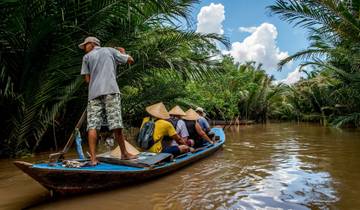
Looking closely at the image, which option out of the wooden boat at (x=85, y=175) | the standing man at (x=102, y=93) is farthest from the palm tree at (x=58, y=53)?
the wooden boat at (x=85, y=175)

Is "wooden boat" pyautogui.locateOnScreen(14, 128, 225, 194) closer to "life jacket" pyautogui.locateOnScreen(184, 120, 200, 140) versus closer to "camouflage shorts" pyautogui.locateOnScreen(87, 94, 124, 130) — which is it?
"camouflage shorts" pyautogui.locateOnScreen(87, 94, 124, 130)

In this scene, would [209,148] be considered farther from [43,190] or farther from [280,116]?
[280,116]

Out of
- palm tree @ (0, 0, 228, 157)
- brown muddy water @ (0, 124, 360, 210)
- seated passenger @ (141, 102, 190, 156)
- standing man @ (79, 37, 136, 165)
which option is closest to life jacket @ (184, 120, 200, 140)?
brown muddy water @ (0, 124, 360, 210)

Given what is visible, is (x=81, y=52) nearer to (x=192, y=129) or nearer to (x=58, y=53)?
(x=58, y=53)

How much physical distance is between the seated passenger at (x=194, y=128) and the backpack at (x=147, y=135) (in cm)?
181

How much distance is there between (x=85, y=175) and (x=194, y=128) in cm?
418

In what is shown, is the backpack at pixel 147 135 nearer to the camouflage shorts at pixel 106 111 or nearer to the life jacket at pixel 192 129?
the camouflage shorts at pixel 106 111

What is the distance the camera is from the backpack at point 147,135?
6.63 m

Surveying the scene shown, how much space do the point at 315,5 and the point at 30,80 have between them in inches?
265

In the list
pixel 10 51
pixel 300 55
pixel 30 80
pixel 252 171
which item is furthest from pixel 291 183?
pixel 300 55

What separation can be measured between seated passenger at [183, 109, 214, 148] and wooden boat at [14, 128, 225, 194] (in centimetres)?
266

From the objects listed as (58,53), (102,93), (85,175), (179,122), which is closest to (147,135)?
(179,122)

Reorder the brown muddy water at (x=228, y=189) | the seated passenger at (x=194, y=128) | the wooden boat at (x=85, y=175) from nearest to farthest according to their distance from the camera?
the wooden boat at (x=85, y=175) → the brown muddy water at (x=228, y=189) → the seated passenger at (x=194, y=128)

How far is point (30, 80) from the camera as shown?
23.6 feet
